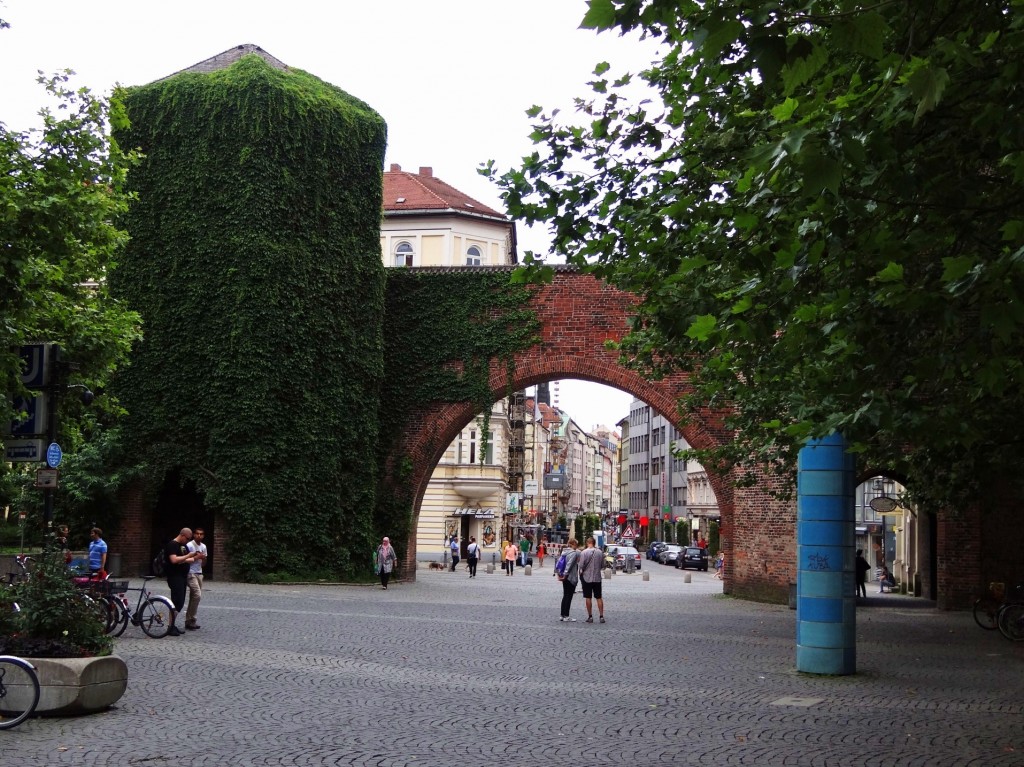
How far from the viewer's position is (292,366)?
94.6 feet

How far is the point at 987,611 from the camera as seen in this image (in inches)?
848

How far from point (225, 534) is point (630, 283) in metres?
19.5

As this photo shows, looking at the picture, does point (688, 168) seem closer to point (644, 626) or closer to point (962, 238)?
point (962, 238)

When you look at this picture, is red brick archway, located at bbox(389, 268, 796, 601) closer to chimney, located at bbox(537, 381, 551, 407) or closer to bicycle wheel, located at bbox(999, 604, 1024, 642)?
bicycle wheel, located at bbox(999, 604, 1024, 642)

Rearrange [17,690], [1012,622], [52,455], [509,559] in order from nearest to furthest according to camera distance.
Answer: [17,690] < [52,455] < [1012,622] < [509,559]

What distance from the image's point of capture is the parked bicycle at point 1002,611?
1892 cm

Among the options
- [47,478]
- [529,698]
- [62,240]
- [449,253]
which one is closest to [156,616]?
[47,478]

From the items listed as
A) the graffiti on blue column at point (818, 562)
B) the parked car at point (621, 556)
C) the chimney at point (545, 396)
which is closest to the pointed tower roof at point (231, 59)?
the graffiti on blue column at point (818, 562)

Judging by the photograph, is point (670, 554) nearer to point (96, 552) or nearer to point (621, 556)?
point (621, 556)

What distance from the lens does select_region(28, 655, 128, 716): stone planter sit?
31.2 ft

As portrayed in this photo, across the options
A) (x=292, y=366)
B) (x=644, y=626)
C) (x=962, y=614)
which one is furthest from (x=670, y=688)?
(x=292, y=366)

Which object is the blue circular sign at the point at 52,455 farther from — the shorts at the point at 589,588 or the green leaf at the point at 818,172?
the green leaf at the point at 818,172

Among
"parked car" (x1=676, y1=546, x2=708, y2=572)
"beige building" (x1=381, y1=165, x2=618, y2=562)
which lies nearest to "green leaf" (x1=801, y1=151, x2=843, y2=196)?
"beige building" (x1=381, y1=165, x2=618, y2=562)

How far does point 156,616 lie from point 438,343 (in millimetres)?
16516
